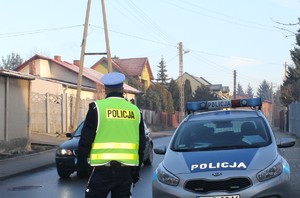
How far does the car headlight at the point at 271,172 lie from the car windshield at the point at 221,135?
2.17ft

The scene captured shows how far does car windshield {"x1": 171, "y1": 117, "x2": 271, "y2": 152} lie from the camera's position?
290 inches

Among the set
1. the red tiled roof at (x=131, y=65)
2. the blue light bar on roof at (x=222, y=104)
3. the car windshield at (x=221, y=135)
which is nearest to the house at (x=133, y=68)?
the red tiled roof at (x=131, y=65)

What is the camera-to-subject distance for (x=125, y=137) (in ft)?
15.9

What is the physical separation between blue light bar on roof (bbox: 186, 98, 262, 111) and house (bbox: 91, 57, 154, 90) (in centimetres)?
5906

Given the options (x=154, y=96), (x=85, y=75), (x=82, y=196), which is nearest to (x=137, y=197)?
(x=82, y=196)

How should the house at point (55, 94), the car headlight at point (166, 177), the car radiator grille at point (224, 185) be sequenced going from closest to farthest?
1. the car radiator grille at point (224, 185)
2. the car headlight at point (166, 177)
3. the house at point (55, 94)

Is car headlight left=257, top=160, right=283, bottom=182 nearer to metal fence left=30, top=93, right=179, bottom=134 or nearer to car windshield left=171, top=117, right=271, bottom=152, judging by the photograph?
car windshield left=171, top=117, right=271, bottom=152

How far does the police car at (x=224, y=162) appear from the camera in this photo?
6.22 meters

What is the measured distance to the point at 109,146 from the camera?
4.79 meters

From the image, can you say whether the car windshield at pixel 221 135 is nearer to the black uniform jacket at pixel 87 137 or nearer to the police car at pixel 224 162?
the police car at pixel 224 162

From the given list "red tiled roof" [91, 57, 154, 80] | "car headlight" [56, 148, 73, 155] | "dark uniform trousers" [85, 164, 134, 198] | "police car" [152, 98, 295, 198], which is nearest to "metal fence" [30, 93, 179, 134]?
"car headlight" [56, 148, 73, 155]

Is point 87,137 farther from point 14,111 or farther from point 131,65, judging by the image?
point 131,65

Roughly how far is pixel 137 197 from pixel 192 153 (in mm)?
2683

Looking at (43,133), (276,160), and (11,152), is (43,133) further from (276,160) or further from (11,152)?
(276,160)
